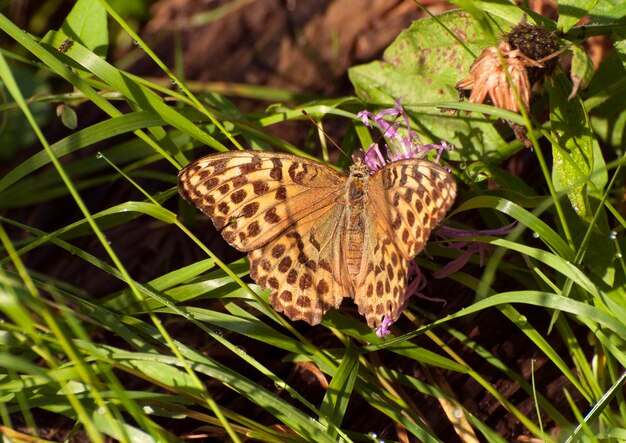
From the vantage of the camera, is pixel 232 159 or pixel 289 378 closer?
pixel 232 159

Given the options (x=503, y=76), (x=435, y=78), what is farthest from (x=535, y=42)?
(x=435, y=78)

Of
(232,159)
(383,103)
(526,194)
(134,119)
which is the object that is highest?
(134,119)

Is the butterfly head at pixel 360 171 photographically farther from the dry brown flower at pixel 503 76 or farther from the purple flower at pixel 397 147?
the dry brown flower at pixel 503 76

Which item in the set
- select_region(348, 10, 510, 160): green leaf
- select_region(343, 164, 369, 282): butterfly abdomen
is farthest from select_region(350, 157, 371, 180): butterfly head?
select_region(348, 10, 510, 160): green leaf

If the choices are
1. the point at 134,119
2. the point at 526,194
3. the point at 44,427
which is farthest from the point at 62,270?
the point at 526,194

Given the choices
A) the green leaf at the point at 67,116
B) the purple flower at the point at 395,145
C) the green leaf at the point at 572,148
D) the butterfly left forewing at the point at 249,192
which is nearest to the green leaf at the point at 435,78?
the purple flower at the point at 395,145

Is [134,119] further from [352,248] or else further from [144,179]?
[144,179]

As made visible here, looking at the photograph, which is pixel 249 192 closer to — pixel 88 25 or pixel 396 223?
pixel 396 223
